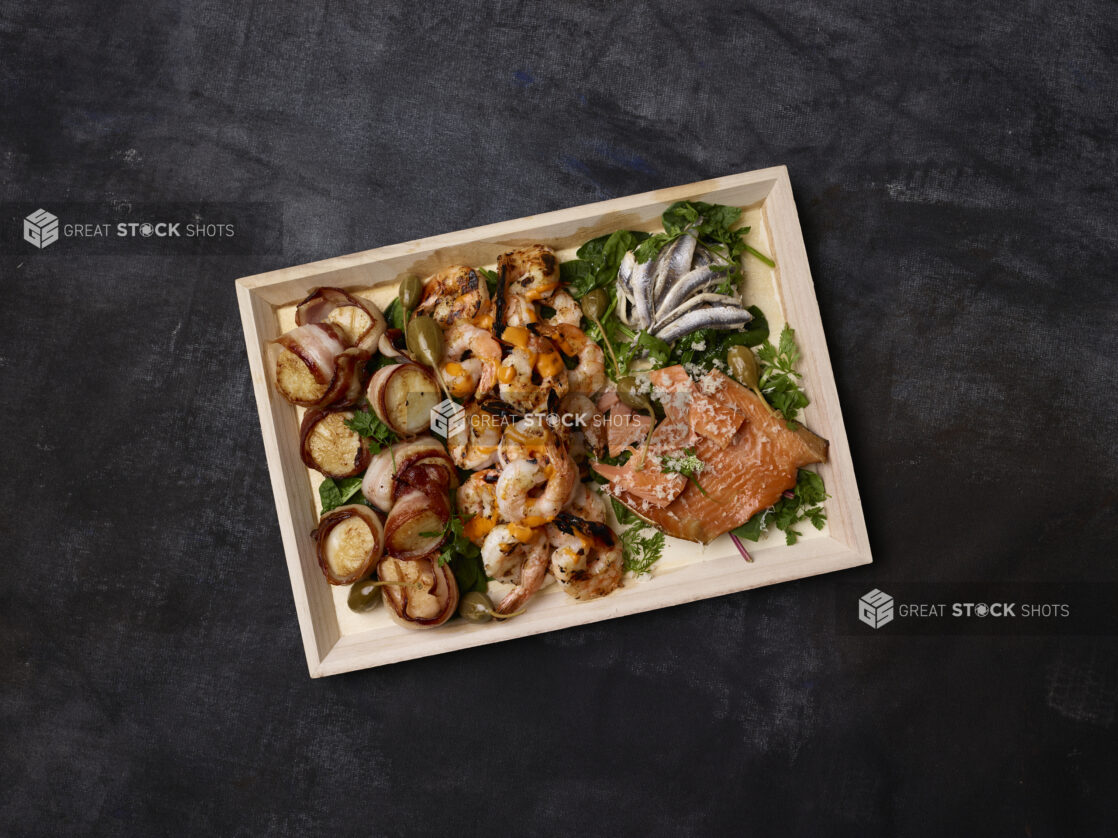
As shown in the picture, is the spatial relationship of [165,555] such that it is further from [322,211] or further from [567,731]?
[567,731]

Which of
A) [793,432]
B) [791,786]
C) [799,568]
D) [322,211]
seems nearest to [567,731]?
[791,786]

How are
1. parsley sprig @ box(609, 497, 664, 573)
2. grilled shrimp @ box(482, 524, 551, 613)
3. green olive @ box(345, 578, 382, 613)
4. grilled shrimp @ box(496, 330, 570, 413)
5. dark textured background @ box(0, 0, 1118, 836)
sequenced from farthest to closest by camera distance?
1. dark textured background @ box(0, 0, 1118, 836)
2. parsley sprig @ box(609, 497, 664, 573)
3. green olive @ box(345, 578, 382, 613)
4. grilled shrimp @ box(482, 524, 551, 613)
5. grilled shrimp @ box(496, 330, 570, 413)

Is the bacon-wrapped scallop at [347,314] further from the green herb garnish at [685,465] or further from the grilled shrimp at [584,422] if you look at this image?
the green herb garnish at [685,465]

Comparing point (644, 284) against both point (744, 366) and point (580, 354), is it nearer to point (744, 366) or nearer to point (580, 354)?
point (580, 354)

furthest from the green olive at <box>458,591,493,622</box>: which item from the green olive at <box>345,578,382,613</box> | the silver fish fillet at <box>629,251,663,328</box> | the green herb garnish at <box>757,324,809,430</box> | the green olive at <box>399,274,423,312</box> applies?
the green herb garnish at <box>757,324,809,430</box>

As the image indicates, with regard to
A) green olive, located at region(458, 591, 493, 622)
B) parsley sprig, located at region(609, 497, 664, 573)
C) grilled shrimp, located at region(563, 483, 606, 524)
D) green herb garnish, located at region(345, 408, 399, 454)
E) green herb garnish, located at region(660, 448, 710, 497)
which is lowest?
green olive, located at region(458, 591, 493, 622)

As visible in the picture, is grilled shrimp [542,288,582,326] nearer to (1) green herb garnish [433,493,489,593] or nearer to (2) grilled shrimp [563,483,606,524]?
(2) grilled shrimp [563,483,606,524]

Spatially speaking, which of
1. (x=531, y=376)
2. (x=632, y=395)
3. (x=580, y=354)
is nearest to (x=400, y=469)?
(x=531, y=376)
